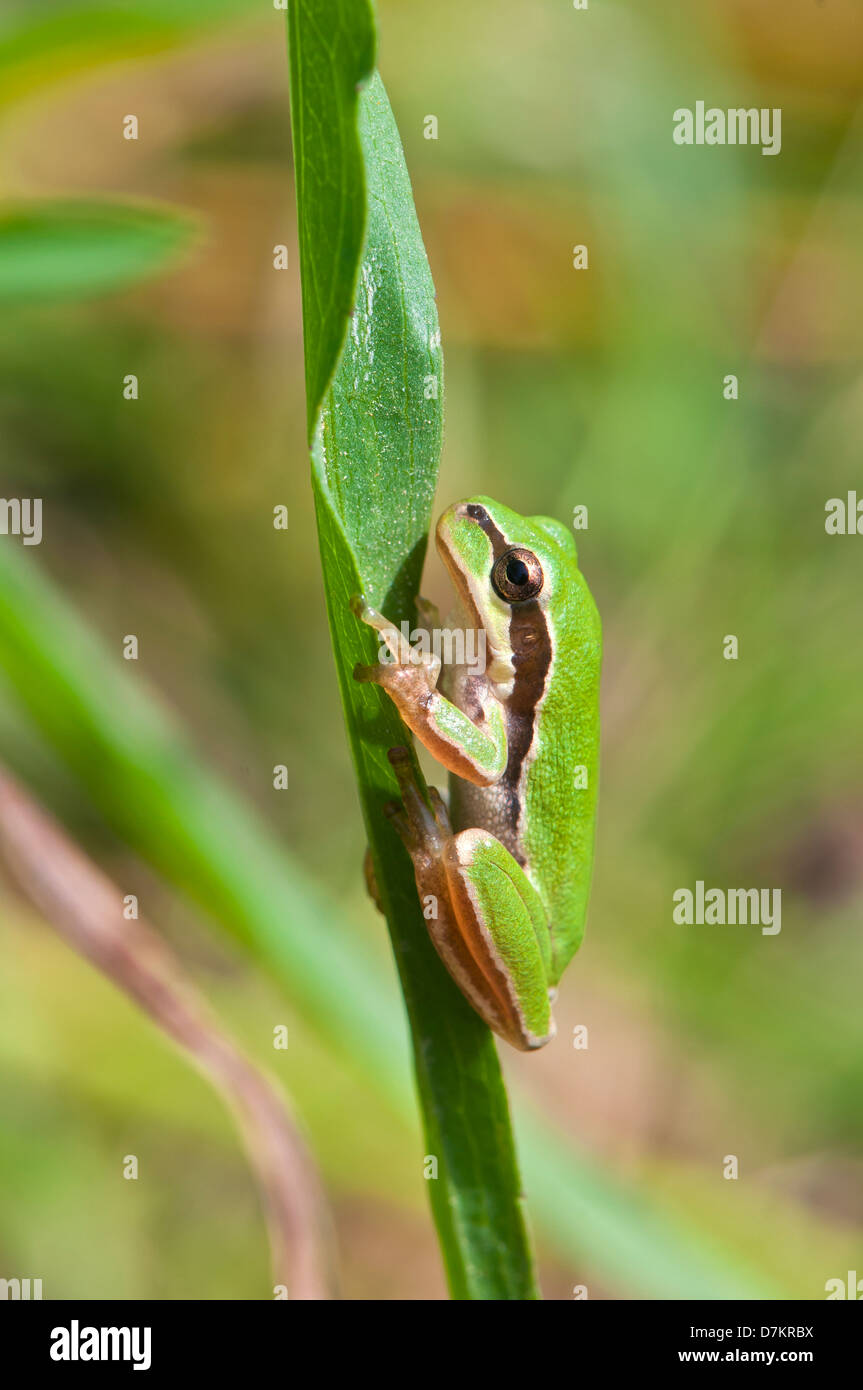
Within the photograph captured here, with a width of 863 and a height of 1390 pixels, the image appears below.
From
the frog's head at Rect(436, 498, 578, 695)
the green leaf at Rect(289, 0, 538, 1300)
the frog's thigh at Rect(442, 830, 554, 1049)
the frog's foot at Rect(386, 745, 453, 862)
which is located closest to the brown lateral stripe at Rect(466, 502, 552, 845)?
the frog's head at Rect(436, 498, 578, 695)

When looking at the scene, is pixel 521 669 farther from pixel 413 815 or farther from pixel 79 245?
pixel 79 245

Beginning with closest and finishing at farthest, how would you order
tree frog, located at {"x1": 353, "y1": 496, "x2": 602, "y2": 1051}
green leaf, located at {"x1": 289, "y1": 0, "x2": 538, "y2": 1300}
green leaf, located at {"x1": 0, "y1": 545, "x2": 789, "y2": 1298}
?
green leaf, located at {"x1": 289, "y1": 0, "x2": 538, "y2": 1300}
tree frog, located at {"x1": 353, "y1": 496, "x2": 602, "y2": 1051}
green leaf, located at {"x1": 0, "y1": 545, "x2": 789, "y2": 1298}

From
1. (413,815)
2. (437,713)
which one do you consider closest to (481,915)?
(413,815)

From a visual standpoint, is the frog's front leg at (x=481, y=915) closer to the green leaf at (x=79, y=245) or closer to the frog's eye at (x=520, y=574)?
the frog's eye at (x=520, y=574)

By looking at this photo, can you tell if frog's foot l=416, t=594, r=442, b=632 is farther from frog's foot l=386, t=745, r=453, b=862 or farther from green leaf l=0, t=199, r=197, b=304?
green leaf l=0, t=199, r=197, b=304

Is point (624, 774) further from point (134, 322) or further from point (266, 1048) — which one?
point (134, 322)

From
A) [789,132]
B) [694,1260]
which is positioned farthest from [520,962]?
[789,132]

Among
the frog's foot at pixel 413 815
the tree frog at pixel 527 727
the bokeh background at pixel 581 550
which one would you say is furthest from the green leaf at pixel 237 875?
the frog's foot at pixel 413 815
